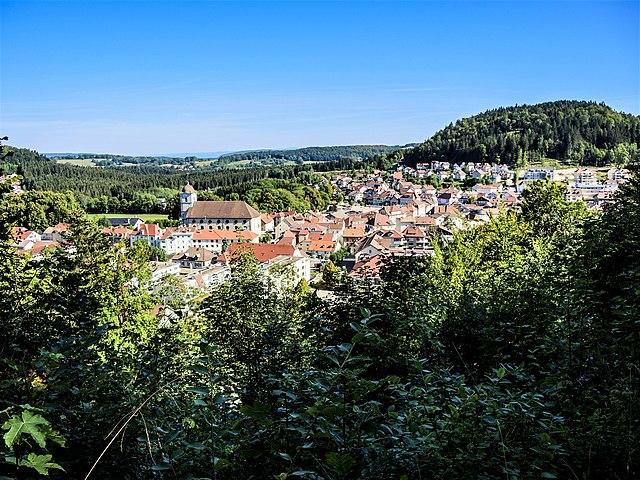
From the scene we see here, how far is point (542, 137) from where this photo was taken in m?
118

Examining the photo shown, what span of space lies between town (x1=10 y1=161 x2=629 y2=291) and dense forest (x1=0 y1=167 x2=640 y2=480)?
5.77 feet

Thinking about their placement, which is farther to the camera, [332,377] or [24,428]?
[332,377]

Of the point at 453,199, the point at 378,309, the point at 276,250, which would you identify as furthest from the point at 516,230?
the point at 453,199

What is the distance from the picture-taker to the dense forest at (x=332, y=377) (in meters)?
1.88

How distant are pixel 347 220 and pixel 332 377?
6954cm

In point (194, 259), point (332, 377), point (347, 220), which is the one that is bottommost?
point (194, 259)

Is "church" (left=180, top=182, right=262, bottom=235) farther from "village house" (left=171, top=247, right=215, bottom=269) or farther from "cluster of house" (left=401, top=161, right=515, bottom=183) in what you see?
"cluster of house" (left=401, top=161, right=515, bottom=183)

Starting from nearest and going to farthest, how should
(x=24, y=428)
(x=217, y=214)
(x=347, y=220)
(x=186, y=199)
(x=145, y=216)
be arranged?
(x=24, y=428) → (x=347, y=220) → (x=217, y=214) → (x=186, y=199) → (x=145, y=216)

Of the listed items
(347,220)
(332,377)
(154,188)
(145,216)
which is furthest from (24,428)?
(154,188)

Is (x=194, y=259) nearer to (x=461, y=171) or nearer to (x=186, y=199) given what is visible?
(x=186, y=199)

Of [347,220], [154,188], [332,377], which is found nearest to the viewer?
[332,377]

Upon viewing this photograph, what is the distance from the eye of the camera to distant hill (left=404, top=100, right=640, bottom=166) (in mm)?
109312

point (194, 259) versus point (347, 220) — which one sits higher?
point (347, 220)

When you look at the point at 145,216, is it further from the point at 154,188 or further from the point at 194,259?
the point at 194,259
